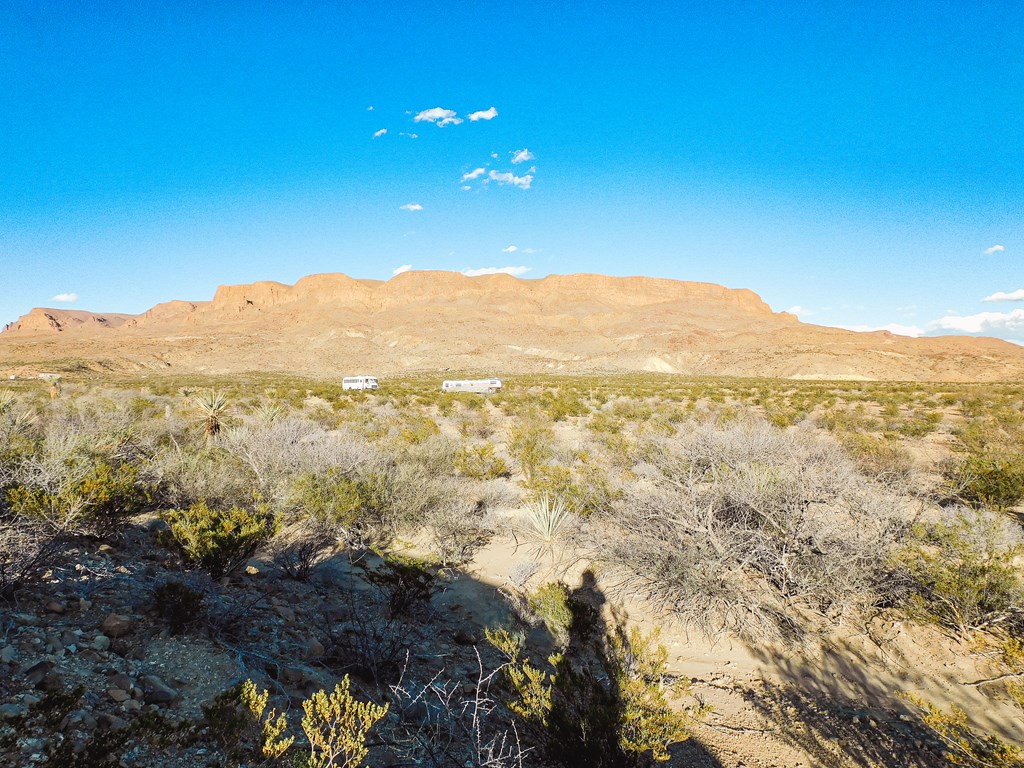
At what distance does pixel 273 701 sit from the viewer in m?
3.26

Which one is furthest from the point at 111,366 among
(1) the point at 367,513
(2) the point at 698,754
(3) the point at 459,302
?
(2) the point at 698,754

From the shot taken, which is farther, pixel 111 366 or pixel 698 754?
pixel 111 366

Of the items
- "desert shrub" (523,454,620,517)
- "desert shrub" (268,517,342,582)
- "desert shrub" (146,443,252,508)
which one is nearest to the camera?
"desert shrub" (268,517,342,582)

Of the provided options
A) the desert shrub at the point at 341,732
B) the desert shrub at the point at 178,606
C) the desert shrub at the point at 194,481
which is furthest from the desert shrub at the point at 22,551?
the desert shrub at the point at 341,732

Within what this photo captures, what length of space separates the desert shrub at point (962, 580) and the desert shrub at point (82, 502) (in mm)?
8595

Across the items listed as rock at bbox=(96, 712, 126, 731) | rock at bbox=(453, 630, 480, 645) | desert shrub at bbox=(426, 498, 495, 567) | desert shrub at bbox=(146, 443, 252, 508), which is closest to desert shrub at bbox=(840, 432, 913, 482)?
desert shrub at bbox=(426, 498, 495, 567)

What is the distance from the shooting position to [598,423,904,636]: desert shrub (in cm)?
499

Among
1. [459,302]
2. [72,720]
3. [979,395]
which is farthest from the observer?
[459,302]

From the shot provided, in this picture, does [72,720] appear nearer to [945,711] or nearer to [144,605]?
[144,605]

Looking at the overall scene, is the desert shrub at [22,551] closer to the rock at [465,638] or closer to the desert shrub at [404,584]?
the desert shrub at [404,584]

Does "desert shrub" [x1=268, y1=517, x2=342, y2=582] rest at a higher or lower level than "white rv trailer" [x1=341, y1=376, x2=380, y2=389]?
lower

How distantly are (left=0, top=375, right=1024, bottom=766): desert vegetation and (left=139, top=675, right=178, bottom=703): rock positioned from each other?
0.02 meters

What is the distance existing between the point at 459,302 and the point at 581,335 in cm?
3769

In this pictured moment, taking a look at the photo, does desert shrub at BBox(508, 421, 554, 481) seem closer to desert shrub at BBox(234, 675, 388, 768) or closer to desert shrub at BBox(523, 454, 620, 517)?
desert shrub at BBox(523, 454, 620, 517)
